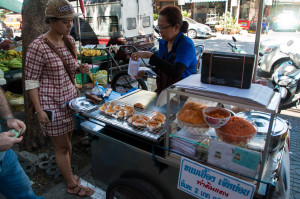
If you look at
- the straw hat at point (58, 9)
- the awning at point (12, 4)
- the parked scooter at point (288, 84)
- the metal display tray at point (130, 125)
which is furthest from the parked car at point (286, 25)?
the straw hat at point (58, 9)

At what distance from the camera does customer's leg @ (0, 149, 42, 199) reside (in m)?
1.81

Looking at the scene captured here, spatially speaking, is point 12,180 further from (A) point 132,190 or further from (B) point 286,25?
(B) point 286,25

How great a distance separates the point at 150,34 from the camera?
375 inches

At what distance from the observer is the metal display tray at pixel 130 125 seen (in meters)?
1.62

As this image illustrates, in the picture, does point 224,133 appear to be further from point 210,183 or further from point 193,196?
point 193,196

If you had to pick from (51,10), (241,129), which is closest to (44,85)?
(51,10)

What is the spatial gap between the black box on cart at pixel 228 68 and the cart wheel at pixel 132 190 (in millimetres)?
980

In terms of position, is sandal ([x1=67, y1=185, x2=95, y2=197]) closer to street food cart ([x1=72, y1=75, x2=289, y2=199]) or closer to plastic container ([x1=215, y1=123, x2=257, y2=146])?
street food cart ([x1=72, y1=75, x2=289, y2=199])

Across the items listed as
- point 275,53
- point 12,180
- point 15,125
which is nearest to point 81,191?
point 12,180

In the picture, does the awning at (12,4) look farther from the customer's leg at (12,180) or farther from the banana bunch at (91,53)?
the customer's leg at (12,180)

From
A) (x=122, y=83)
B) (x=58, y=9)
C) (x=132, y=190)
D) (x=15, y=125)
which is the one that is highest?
(x=58, y=9)

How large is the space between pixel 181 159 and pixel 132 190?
639 mm

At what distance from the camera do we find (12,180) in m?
1.88

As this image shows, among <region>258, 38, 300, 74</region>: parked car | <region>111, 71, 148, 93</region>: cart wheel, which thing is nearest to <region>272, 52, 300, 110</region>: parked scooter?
<region>258, 38, 300, 74</region>: parked car
